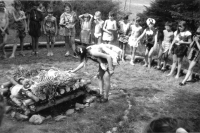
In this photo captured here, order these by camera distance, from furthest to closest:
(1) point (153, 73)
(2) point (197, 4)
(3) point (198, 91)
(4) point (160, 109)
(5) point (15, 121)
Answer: (2) point (197, 4) < (1) point (153, 73) < (3) point (198, 91) < (4) point (160, 109) < (5) point (15, 121)

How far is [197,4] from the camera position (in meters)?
9.66

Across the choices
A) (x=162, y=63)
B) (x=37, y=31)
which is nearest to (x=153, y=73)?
(x=162, y=63)

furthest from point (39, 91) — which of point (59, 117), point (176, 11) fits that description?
point (176, 11)

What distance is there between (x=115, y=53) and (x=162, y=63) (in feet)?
13.8

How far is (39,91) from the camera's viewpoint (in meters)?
4.63

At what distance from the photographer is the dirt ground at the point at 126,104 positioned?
4363 mm

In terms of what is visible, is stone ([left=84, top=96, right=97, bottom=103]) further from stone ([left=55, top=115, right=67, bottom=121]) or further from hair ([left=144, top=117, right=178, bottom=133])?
hair ([left=144, top=117, right=178, bottom=133])

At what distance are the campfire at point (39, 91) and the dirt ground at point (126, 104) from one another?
0.96 feet

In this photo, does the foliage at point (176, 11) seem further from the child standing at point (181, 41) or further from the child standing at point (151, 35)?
the child standing at point (181, 41)

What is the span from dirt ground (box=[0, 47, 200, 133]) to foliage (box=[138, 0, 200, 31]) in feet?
9.90

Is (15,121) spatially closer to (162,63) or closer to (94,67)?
(94,67)

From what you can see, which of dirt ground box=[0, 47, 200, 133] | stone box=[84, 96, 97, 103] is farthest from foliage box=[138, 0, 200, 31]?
stone box=[84, 96, 97, 103]

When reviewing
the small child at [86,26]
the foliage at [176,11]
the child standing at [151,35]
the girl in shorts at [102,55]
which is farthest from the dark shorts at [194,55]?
the small child at [86,26]

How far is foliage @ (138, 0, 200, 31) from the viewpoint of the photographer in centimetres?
955
